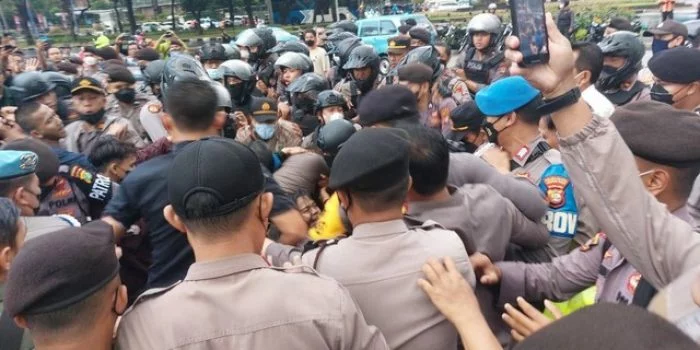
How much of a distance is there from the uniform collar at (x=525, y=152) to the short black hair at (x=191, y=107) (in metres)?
1.71

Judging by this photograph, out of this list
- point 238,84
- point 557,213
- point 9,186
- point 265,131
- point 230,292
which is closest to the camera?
point 230,292

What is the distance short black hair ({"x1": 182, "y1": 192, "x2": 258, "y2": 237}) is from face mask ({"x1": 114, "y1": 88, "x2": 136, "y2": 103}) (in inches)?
159

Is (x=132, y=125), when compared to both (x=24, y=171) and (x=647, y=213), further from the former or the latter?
(x=647, y=213)

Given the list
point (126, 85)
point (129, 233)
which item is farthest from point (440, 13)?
point (129, 233)

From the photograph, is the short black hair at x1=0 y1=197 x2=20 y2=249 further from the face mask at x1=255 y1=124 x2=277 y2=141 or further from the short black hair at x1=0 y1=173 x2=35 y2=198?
the face mask at x1=255 y1=124 x2=277 y2=141

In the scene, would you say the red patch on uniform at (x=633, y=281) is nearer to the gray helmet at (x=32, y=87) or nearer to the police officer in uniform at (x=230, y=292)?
the police officer in uniform at (x=230, y=292)

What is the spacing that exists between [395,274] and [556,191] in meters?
1.30

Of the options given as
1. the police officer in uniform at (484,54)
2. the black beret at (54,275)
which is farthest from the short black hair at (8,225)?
the police officer in uniform at (484,54)

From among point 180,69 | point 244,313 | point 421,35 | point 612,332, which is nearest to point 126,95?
point 180,69

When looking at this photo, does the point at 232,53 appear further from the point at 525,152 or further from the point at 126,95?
the point at 525,152

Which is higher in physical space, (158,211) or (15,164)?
(15,164)

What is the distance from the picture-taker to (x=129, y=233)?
282 cm

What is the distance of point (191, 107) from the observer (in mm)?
2449

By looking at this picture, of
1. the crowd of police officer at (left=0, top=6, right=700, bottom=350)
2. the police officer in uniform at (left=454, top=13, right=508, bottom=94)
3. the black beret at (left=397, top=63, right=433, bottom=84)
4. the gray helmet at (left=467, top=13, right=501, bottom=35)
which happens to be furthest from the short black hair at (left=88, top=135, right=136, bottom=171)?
the gray helmet at (left=467, top=13, right=501, bottom=35)
